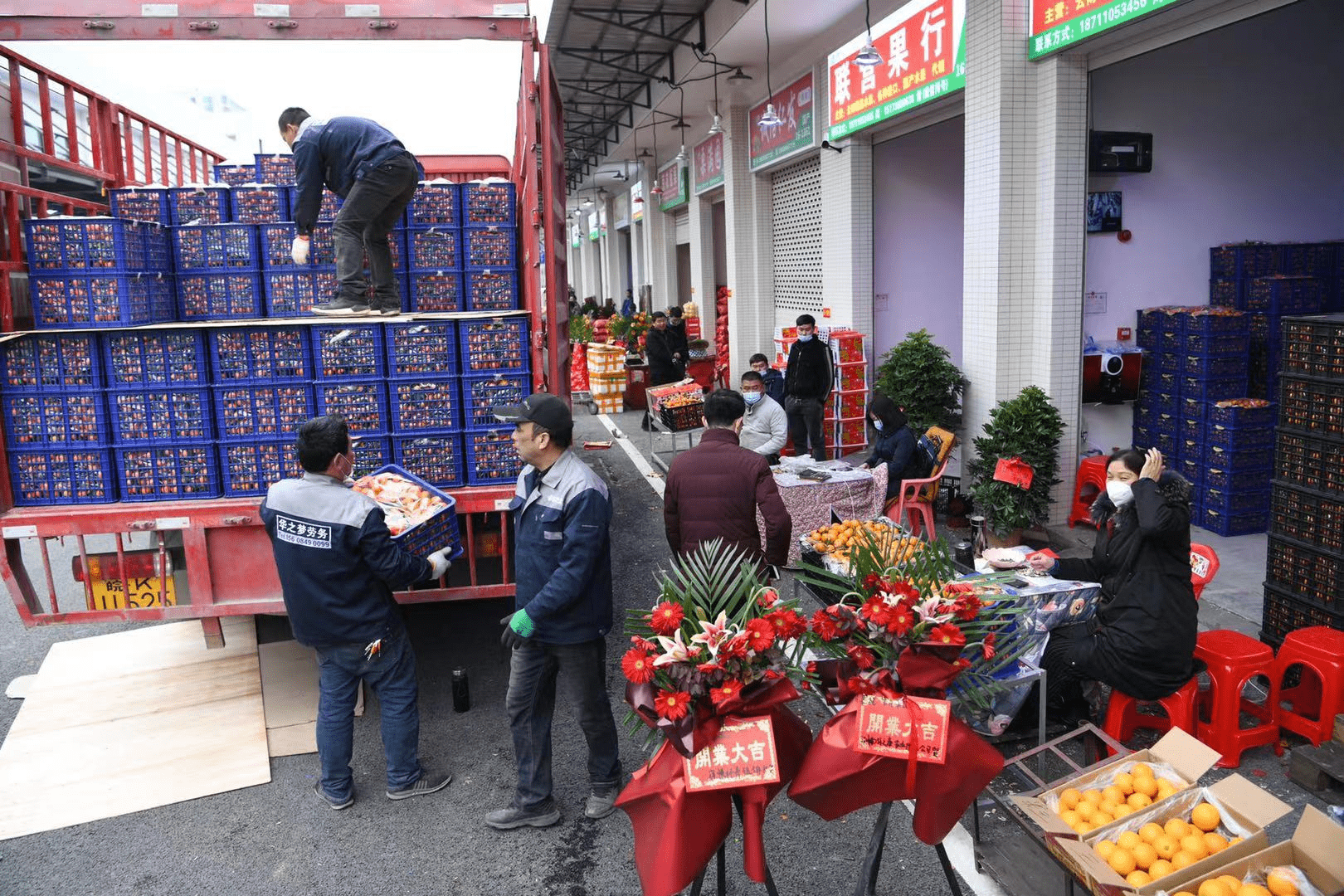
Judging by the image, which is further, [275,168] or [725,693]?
[275,168]

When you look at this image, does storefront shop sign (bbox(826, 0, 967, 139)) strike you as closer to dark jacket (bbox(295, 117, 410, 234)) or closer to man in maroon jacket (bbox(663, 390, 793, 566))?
man in maroon jacket (bbox(663, 390, 793, 566))

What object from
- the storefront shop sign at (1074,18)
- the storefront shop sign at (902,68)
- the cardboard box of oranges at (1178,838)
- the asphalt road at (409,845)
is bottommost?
the asphalt road at (409,845)

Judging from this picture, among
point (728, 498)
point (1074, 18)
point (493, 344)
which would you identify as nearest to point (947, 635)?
point (728, 498)

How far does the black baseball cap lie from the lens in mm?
4246

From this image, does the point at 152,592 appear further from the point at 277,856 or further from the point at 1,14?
the point at 1,14

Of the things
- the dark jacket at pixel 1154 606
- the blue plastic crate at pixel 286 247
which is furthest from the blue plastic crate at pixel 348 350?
the dark jacket at pixel 1154 606

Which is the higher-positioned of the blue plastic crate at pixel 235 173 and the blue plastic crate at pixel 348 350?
the blue plastic crate at pixel 235 173

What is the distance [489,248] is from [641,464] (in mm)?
6910

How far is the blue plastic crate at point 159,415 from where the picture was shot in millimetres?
5164

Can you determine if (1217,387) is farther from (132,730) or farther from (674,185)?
(674,185)

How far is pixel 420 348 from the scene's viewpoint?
539cm

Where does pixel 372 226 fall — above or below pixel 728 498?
above

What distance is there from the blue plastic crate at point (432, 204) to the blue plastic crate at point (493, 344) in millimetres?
935

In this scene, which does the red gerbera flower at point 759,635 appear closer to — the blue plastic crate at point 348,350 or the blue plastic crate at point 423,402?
the blue plastic crate at point 423,402
